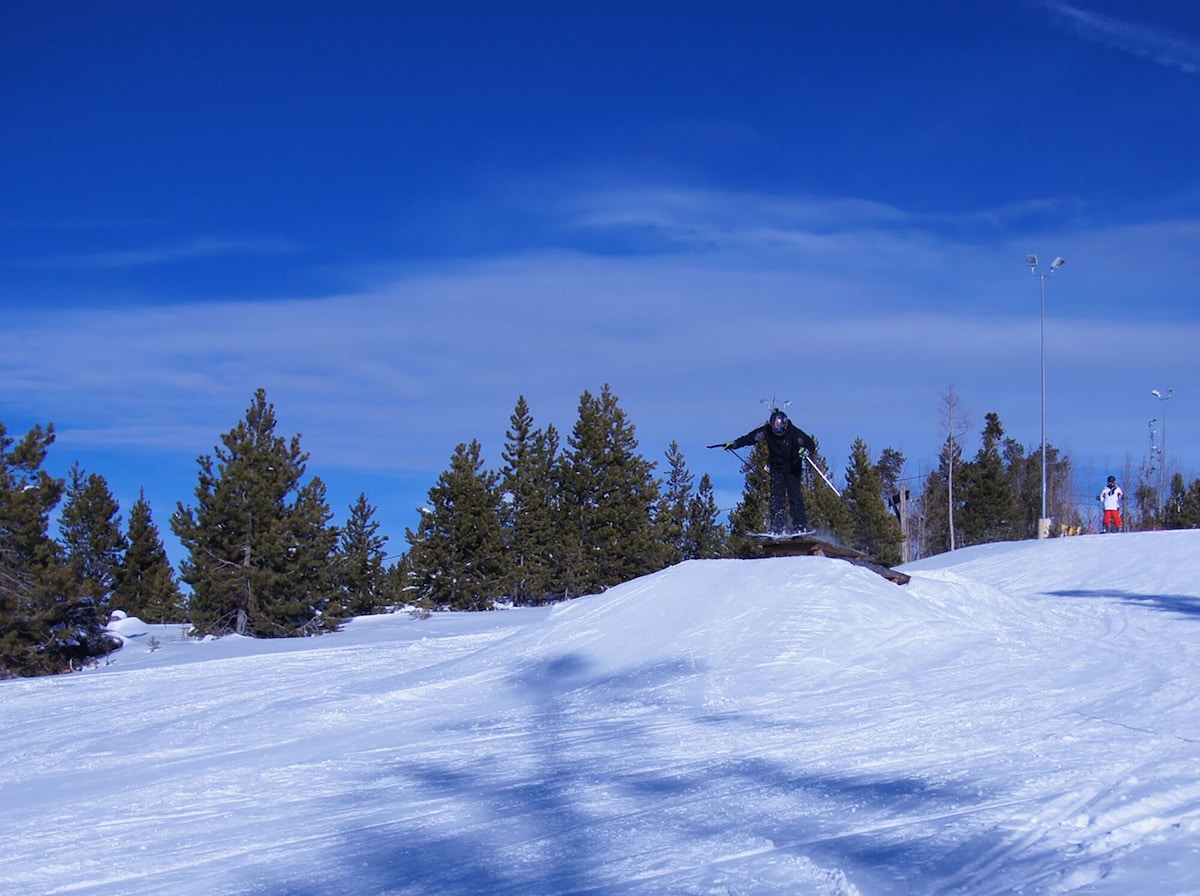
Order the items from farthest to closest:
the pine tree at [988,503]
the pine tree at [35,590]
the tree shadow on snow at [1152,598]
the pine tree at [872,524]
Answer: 1. the pine tree at [988,503]
2. the pine tree at [872,524]
3. the pine tree at [35,590]
4. the tree shadow on snow at [1152,598]

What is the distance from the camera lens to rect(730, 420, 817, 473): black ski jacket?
15.2 metres

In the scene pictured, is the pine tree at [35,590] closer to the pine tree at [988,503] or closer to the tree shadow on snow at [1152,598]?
the tree shadow on snow at [1152,598]

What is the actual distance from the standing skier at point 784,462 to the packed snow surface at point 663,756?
2.55 meters

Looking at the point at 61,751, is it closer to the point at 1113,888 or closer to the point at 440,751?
the point at 440,751

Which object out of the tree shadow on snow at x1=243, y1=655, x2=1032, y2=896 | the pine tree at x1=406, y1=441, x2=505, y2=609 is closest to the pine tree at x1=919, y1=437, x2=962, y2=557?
the pine tree at x1=406, y1=441, x2=505, y2=609

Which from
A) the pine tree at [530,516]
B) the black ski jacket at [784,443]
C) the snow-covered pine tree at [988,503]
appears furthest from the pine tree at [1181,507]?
the black ski jacket at [784,443]

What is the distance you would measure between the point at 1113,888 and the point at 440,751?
15.1 feet

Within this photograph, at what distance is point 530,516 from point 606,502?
342cm

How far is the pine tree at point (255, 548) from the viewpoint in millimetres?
30578

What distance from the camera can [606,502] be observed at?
43.8 meters

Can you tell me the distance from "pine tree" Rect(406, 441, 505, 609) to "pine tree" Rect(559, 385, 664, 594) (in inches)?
143

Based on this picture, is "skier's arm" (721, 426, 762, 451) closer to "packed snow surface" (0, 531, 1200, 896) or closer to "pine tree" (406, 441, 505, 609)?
"packed snow surface" (0, 531, 1200, 896)

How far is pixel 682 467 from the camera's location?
2124 inches

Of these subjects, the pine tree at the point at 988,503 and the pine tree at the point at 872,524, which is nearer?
the pine tree at the point at 872,524
